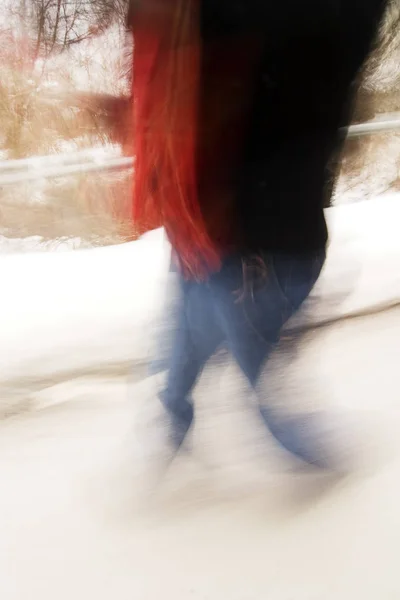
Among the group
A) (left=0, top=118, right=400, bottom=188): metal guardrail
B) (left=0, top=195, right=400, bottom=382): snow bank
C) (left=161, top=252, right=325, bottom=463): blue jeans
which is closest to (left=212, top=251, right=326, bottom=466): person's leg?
(left=161, top=252, right=325, bottom=463): blue jeans

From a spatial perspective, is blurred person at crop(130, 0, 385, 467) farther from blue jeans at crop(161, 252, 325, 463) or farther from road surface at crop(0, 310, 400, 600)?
road surface at crop(0, 310, 400, 600)

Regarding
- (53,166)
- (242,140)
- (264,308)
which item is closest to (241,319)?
(264,308)

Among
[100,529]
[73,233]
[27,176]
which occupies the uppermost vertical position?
[27,176]

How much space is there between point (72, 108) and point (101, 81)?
2.9 inches

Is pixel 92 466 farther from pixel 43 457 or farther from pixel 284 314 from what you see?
pixel 284 314

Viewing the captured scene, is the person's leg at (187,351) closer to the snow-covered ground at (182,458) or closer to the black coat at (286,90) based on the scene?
the snow-covered ground at (182,458)

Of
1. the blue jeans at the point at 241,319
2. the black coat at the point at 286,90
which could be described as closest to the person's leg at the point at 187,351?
the blue jeans at the point at 241,319

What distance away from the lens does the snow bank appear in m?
1.08

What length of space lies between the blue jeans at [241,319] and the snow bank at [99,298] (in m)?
0.11

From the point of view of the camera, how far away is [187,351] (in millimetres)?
1017

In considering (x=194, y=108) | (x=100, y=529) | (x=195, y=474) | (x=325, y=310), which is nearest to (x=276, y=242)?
(x=194, y=108)

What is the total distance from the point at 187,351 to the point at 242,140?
0.44 metres

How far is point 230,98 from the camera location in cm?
79

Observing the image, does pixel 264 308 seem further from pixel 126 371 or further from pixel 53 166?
pixel 53 166
